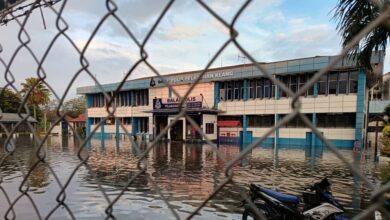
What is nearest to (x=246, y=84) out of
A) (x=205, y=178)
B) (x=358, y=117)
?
(x=358, y=117)

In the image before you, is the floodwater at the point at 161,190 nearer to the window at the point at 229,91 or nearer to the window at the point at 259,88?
the window at the point at 259,88

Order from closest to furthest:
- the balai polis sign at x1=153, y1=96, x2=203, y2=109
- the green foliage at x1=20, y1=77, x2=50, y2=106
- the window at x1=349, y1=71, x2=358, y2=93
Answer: the green foliage at x1=20, y1=77, x2=50, y2=106, the window at x1=349, y1=71, x2=358, y2=93, the balai polis sign at x1=153, y1=96, x2=203, y2=109

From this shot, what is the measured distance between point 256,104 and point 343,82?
7.10 m

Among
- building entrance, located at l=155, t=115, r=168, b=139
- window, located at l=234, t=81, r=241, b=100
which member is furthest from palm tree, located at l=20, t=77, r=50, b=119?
building entrance, located at l=155, t=115, r=168, b=139

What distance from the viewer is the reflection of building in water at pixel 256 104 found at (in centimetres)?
2425

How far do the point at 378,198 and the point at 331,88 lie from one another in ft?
87.6

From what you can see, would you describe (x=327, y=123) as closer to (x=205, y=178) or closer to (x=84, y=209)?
(x=205, y=178)

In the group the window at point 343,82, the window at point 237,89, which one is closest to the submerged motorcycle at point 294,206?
the window at point 343,82

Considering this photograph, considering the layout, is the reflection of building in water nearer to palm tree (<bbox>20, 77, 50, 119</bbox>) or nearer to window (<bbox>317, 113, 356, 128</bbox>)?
window (<bbox>317, 113, 356, 128</bbox>)

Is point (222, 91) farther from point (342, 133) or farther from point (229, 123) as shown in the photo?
point (342, 133)

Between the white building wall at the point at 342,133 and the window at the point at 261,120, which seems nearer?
the white building wall at the point at 342,133

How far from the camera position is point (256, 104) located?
2866 cm

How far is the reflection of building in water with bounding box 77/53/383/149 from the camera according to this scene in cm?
2425

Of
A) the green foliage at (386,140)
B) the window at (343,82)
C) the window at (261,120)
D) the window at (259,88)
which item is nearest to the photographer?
the green foliage at (386,140)
